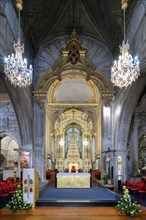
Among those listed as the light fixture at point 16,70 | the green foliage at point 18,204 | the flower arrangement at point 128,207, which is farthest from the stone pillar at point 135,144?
the light fixture at point 16,70

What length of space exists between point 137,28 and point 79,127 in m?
21.7

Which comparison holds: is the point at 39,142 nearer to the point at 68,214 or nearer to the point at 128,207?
the point at 68,214

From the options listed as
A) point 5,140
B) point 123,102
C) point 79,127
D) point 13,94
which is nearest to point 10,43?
point 13,94

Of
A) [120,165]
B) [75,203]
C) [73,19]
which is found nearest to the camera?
[75,203]

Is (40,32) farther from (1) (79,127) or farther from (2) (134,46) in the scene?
(1) (79,127)

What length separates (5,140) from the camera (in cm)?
3173

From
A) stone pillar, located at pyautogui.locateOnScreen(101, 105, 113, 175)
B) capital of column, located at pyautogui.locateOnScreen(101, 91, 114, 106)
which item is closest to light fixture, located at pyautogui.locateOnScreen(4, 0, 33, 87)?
capital of column, located at pyautogui.locateOnScreen(101, 91, 114, 106)

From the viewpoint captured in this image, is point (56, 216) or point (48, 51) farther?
point (48, 51)

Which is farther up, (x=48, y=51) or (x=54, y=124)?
(x=48, y=51)

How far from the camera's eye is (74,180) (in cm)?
1925

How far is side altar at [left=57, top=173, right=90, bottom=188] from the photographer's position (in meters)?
19.2

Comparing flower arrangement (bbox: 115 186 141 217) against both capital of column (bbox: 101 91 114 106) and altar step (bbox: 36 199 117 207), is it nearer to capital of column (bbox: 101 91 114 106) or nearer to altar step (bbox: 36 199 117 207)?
altar step (bbox: 36 199 117 207)

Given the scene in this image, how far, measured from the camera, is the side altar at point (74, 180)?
19.2 meters

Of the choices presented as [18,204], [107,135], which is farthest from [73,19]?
[18,204]
